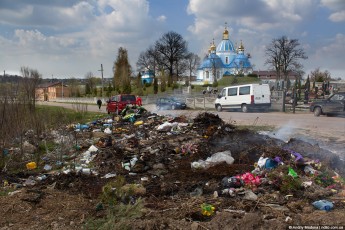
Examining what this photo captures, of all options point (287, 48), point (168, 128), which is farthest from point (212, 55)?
point (168, 128)

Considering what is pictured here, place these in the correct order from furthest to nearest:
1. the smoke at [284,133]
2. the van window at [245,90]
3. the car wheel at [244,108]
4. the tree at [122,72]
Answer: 1. the tree at [122,72]
2. the car wheel at [244,108]
3. the van window at [245,90]
4. the smoke at [284,133]

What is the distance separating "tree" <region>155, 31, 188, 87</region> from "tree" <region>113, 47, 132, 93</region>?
11.5 m

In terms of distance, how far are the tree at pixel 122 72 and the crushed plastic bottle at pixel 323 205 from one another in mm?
51870

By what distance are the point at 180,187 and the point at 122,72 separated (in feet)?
185

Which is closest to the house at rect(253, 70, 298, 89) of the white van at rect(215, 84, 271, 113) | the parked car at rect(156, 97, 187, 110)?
the white van at rect(215, 84, 271, 113)

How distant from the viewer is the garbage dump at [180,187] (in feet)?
14.8

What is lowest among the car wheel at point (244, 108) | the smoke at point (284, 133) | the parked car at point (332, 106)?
the smoke at point (284, 133)

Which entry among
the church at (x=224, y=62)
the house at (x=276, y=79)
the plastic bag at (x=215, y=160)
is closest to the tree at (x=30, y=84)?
the plastic bag at (x=215, y=160)

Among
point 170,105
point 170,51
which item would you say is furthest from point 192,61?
point 170,105

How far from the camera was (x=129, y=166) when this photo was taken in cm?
813

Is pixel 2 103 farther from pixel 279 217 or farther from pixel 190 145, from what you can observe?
pixel 279 217

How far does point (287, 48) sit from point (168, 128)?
55.9 metres

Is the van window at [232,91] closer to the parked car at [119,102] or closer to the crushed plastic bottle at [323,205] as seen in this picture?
the parked car at [119,102]

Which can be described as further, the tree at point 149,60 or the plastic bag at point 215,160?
the tree at point 149,60
